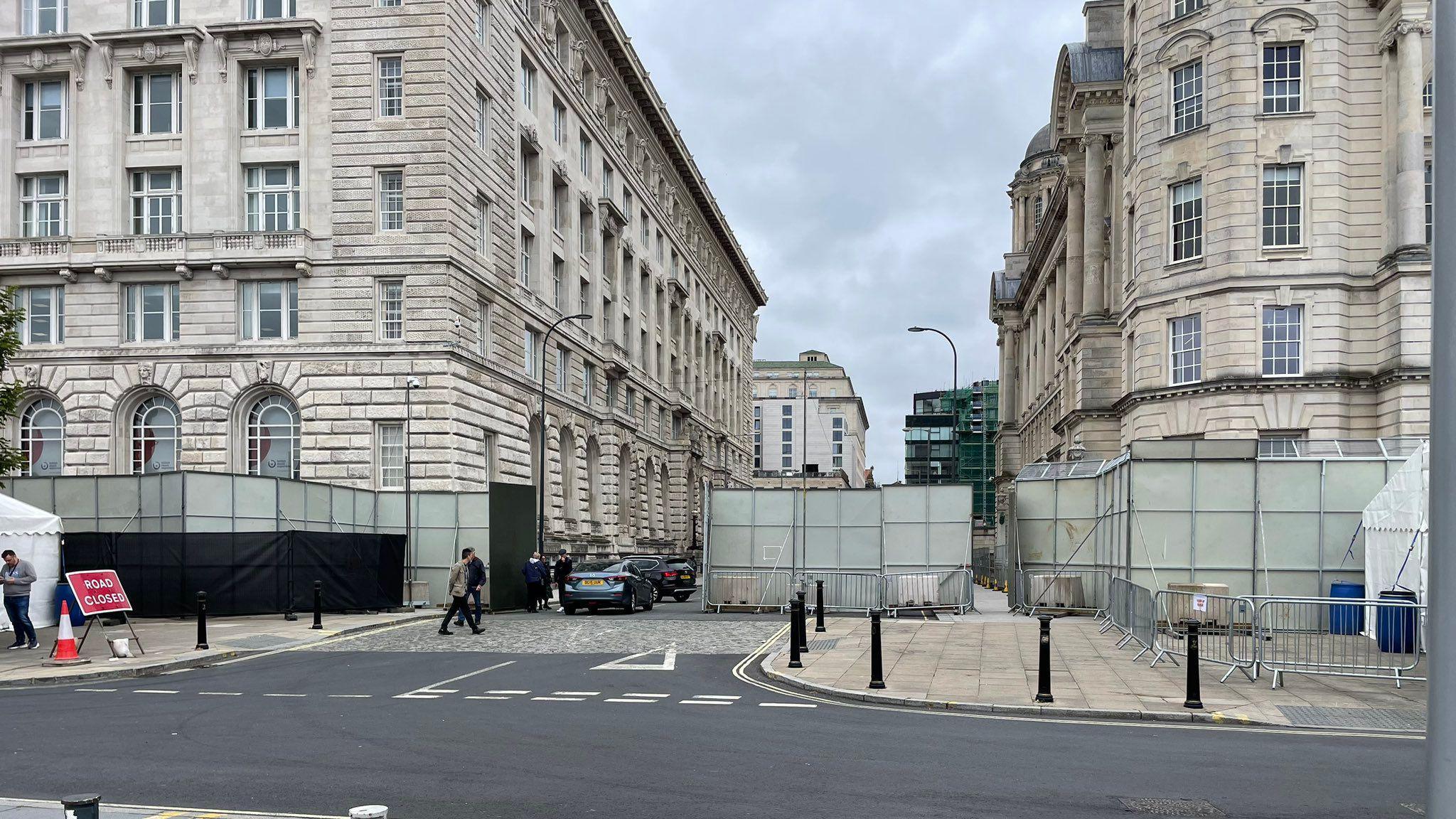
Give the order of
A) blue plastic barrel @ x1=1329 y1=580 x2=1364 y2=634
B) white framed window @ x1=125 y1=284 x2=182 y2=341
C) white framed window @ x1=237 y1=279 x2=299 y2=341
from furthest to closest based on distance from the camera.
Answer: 1. white framed window @ x1=125 y1=284 x2=182 y2=341
2. white framed window @ x1=237 y1=279 x2=299 y2=341
3. blue plastic barrel @ x1=1329 y1=580 x2=1364 y2=634

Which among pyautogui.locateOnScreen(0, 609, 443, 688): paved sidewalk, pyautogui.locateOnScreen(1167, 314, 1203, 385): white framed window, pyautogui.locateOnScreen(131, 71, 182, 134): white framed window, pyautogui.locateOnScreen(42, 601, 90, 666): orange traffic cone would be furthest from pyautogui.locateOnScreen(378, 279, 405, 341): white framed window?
pyautogui.locateOnScreen(1167, 314, 1203, 385): white framed window

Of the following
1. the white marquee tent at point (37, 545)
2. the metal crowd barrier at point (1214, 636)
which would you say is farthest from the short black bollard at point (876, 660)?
the white marquee tent at point (37, 545)

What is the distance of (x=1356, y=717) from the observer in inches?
539

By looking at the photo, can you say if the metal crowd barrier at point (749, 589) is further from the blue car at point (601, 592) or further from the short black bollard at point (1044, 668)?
the short black bollard at point (1044, 668)

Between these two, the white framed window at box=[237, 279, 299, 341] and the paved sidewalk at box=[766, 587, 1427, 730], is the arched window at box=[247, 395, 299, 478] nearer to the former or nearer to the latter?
the white framed window at box=[237, 279, 299, 341]

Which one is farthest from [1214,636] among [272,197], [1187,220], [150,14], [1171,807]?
[150,14]

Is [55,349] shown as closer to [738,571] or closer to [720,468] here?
[738,571]

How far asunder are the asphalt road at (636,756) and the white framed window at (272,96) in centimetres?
2985

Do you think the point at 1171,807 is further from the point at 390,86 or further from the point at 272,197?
the point at 272,197

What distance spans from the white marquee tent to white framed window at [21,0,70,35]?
26.2 meters

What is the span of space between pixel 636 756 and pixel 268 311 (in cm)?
3523

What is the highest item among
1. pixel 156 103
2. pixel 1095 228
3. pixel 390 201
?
pixel 156 103

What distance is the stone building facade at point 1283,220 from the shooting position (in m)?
34.2

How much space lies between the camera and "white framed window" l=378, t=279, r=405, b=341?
137 ft
